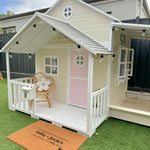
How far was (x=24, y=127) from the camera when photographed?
12.1 feet

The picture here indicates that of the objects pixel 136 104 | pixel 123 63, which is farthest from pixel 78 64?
pixel 136 104

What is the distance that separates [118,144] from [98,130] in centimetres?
66

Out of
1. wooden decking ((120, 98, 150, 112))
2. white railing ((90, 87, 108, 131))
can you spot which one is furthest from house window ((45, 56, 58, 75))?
wooden decking ((120, 98, 150, 112))

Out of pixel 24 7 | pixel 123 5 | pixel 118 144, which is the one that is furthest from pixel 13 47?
pixel 24 7

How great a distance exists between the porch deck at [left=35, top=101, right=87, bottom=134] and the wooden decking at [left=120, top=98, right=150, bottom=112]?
172cm

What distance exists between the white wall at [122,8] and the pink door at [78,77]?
517 cm

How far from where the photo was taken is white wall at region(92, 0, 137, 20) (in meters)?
7.84

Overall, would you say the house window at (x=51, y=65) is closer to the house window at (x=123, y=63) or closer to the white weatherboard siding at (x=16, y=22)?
the house window at (x=123, y=63)

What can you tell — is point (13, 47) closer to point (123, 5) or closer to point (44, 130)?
point (44, 130)

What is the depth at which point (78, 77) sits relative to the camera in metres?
4.75

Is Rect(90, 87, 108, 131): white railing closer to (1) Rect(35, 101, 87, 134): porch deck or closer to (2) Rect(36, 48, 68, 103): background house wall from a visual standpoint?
(1) Rect(35, 101, 87, 134): porch deck

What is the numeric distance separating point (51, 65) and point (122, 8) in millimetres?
5779

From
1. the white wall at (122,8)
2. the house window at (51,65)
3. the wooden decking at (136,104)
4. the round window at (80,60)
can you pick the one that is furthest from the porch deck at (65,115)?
the white wall at (122,8)

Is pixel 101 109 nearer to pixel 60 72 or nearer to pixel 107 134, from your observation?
pixel 107 134
